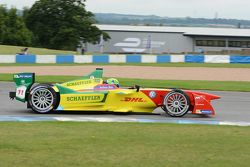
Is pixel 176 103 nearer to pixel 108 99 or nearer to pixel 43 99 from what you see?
pixel 108 99

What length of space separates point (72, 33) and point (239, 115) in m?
65.8

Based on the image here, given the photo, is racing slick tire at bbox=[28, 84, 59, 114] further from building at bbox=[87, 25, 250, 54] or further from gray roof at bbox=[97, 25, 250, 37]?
gray roof at bbox=[97, 25, 250, 37]

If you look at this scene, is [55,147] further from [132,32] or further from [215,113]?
[132,32]

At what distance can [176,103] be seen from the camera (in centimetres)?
1125

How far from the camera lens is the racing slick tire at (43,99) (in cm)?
1111

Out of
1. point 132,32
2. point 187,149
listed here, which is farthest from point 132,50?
point 187,149

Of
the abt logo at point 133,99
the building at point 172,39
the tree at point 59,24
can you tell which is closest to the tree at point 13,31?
the tree at point 59,24

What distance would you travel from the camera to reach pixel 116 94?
36.9 ft

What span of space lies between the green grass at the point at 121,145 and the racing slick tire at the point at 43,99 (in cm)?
170

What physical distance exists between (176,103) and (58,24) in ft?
223

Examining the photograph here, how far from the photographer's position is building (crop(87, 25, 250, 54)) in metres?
82.9

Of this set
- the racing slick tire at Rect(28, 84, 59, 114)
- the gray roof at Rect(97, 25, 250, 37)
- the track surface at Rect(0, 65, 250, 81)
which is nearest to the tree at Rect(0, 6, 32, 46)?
the gray roof at Rect(97, 25, 250, 37)

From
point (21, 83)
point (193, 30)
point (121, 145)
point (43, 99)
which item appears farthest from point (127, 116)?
point (193, 30)

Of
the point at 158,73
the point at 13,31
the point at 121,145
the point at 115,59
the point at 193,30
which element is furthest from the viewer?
the point at 193,30
